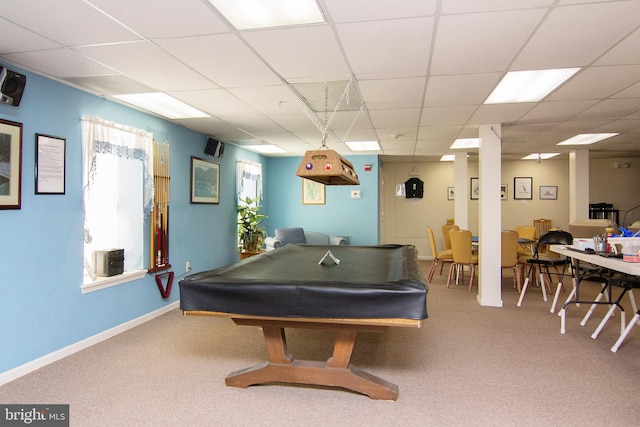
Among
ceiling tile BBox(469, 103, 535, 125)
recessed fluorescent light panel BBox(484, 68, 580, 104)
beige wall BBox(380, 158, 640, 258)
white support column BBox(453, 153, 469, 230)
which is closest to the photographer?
recessed fluorescent light panel BBox(484, 68, 580, 104)

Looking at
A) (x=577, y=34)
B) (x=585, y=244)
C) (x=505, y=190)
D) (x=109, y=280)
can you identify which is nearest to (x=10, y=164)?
(x=109, y=280)

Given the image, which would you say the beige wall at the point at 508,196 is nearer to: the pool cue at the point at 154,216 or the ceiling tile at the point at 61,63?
the pool cue at the point at 154,216

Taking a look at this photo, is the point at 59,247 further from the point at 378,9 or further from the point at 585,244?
the point at 585,244

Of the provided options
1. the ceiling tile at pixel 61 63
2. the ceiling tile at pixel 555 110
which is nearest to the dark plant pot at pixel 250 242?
the ceiling tile at pixel 61 63

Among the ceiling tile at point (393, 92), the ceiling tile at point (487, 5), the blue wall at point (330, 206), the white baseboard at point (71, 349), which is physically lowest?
the white baseboard at point (71, 349)

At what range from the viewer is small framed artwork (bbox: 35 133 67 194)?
3098 mm

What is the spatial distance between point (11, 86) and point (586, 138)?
283 inches

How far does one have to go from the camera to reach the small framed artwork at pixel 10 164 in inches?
111

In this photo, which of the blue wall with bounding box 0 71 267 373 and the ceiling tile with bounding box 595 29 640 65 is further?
the blue wall with bounding box 0 71 267 373

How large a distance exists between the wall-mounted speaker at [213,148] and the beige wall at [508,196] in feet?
13.3

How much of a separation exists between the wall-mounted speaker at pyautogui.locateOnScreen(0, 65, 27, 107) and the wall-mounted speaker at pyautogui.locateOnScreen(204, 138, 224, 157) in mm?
2758

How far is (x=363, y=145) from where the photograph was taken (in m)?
6.75

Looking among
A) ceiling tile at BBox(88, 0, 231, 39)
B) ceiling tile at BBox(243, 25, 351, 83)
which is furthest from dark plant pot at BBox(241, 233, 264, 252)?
ceiling tile at BBox(88, 0, 231, 39)

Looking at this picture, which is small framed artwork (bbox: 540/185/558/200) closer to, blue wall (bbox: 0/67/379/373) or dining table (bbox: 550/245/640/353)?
dining table (bbox: 550/245/640/353)
